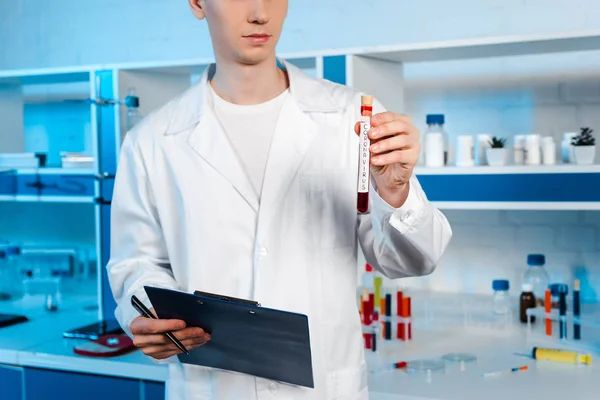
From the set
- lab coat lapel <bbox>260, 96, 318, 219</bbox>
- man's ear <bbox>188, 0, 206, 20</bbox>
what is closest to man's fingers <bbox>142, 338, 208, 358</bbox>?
lab coat lapel <bbox>260, 96, 318, 219</bbox>

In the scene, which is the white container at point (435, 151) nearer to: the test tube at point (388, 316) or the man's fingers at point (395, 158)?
the test tube at point (388, 316)

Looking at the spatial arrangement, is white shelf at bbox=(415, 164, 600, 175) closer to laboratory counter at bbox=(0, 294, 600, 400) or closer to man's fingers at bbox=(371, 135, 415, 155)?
laboratory counter at bbox=(0, 294, 600, 400)

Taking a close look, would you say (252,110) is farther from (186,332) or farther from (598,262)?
(598,262)

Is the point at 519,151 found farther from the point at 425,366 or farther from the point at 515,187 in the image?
the point at 425,366

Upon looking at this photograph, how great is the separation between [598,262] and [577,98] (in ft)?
1.80

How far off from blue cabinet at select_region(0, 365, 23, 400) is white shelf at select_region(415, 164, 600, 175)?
51.0 inches

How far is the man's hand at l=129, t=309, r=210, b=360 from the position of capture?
A: 1.19m

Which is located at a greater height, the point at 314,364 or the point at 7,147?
the point at 7,147

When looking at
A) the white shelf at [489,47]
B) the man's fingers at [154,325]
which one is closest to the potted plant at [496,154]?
the white shelf at [489,47]

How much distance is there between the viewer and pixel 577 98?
8.14 feet

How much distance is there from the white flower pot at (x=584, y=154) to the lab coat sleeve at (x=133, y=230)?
1.25 m

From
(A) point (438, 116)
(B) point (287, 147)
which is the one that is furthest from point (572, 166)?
(B) point (287, 147)

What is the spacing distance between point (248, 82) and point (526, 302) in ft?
4.46

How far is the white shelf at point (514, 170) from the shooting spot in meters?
2.03
